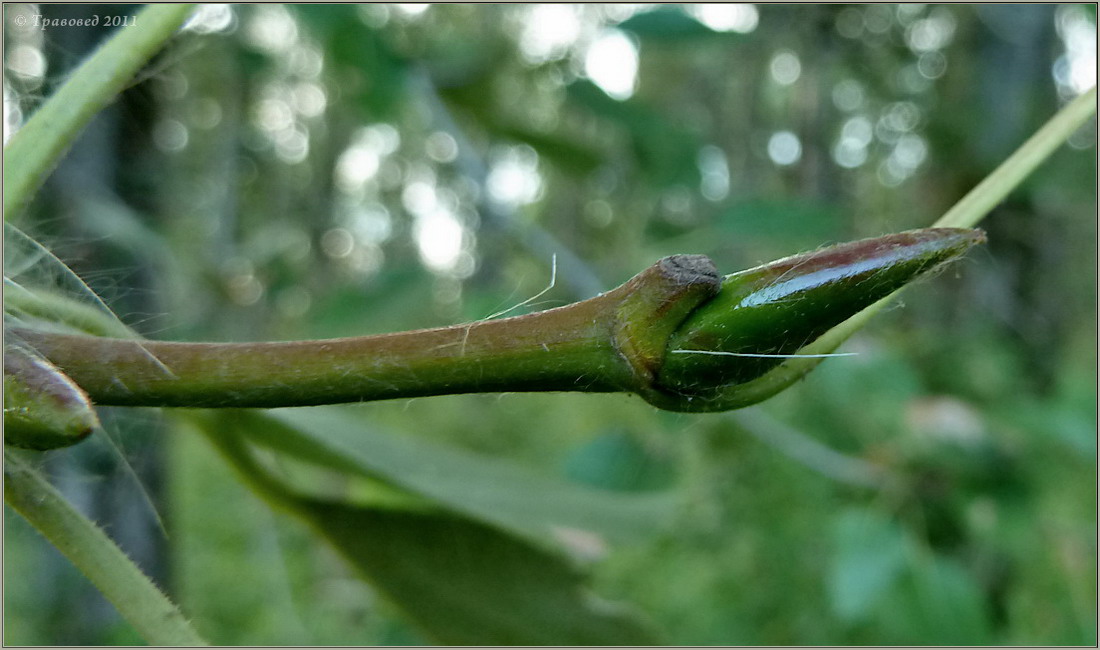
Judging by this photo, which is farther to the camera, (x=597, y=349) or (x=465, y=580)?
(x=465, y=580)

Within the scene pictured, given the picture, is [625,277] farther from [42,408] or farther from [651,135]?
[42,408]

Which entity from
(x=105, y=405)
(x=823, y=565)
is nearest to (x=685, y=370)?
(x=105, y=405)

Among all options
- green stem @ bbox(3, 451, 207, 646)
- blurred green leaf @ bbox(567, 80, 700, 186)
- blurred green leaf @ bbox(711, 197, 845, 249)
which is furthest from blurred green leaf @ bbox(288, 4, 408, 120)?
green stem @ bbox(3, 451, 207, 646)

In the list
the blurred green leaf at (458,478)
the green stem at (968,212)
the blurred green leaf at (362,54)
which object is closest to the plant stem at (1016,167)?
the green stem at (968,212)

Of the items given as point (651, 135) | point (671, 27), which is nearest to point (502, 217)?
point (651, 135)

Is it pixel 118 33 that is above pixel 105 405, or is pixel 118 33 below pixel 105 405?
above

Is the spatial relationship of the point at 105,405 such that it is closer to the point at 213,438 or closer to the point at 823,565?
the point at 213,438

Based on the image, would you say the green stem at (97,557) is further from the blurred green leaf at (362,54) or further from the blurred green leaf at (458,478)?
the blurred green leaf at (362,54)
